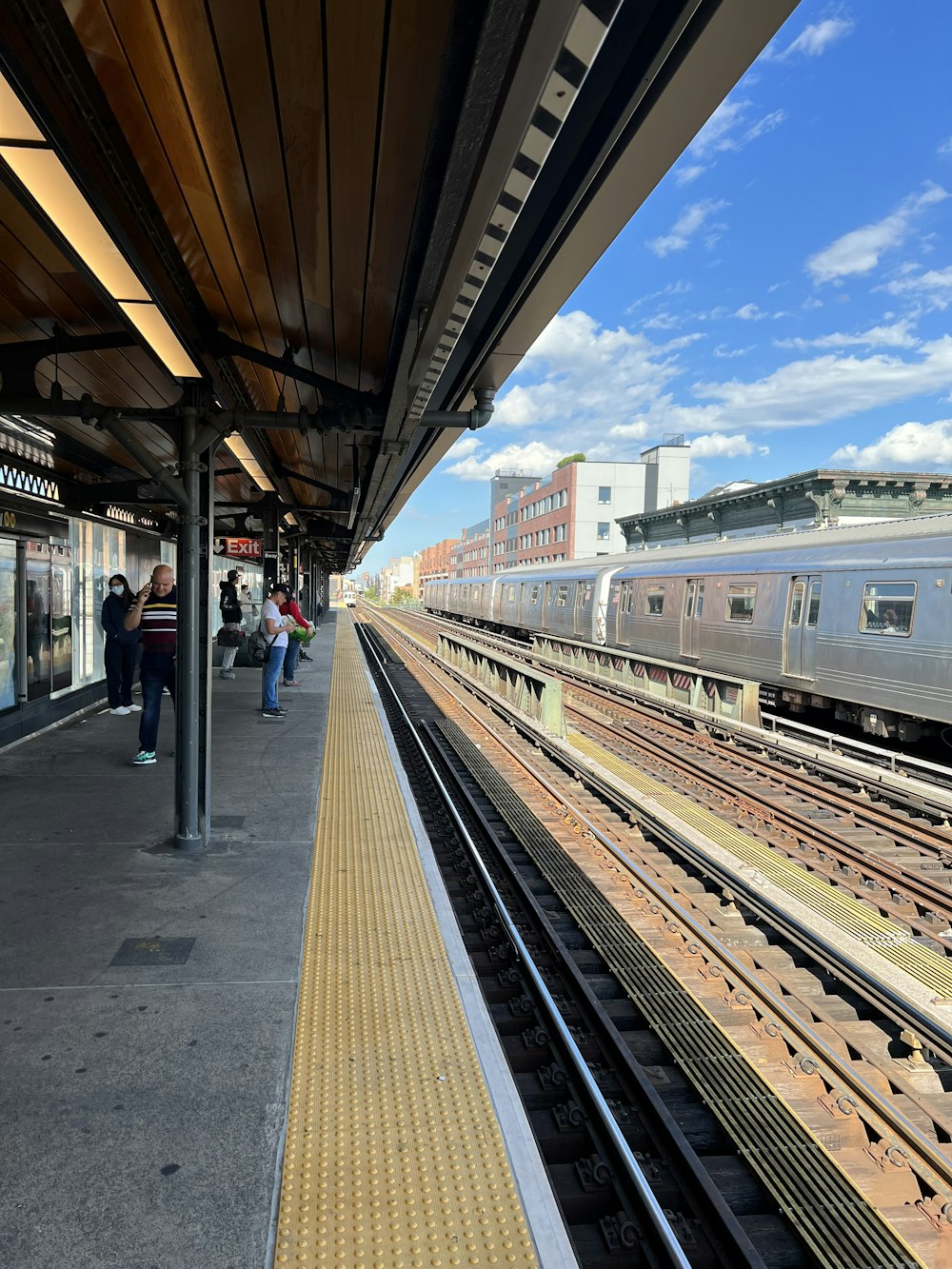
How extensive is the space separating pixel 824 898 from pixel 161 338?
5.86 meters

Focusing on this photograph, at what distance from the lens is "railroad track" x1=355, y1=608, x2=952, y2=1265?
3121 mm

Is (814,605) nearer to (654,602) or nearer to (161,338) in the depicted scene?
(654,602)

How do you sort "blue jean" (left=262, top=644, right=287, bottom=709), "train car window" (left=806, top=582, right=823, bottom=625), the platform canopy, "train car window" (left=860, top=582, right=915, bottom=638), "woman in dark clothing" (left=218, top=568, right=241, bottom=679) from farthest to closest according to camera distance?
"woman in dark clothing" (left=218, top=568, right=241, bottom=679) < "train car window" (left=806, top=582, right=823, bottom=625) < "blue jean" (left=262, top=644, right=287, bottom=709) < "train car window" (left=860, top=582, right=915, bottom=638) < the platform canopy

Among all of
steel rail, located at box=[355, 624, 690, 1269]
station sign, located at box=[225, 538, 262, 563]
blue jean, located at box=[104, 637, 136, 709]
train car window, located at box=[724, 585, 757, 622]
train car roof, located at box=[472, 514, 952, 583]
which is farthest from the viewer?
station sign, located at box=[225, 538, 262, 563]

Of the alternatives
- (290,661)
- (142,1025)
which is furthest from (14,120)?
(290,661)

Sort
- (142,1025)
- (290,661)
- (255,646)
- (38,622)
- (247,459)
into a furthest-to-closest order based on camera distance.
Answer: (255,646), (290,661), (247,459), (38,622), (142,1025)

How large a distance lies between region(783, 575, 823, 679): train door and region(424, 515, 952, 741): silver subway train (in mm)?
18

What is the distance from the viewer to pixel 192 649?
554 cm

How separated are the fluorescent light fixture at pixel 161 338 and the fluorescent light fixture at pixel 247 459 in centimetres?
212

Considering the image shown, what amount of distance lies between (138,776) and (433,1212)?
19.1 feet

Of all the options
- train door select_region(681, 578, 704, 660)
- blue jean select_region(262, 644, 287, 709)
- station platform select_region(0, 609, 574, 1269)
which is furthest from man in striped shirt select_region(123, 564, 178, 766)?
train door select_region(681, 578, 704, 660)

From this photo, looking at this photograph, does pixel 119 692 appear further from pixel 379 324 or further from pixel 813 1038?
pixel 813 1038

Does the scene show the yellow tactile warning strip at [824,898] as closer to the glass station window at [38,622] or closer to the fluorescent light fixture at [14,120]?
the fluorescent light fixture at [14,120]

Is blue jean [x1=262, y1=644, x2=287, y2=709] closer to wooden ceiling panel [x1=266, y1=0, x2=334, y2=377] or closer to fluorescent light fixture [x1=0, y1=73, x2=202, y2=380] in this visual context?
fluorescent light fixture [x1=0, y1=73, x2=202, y2=380]
